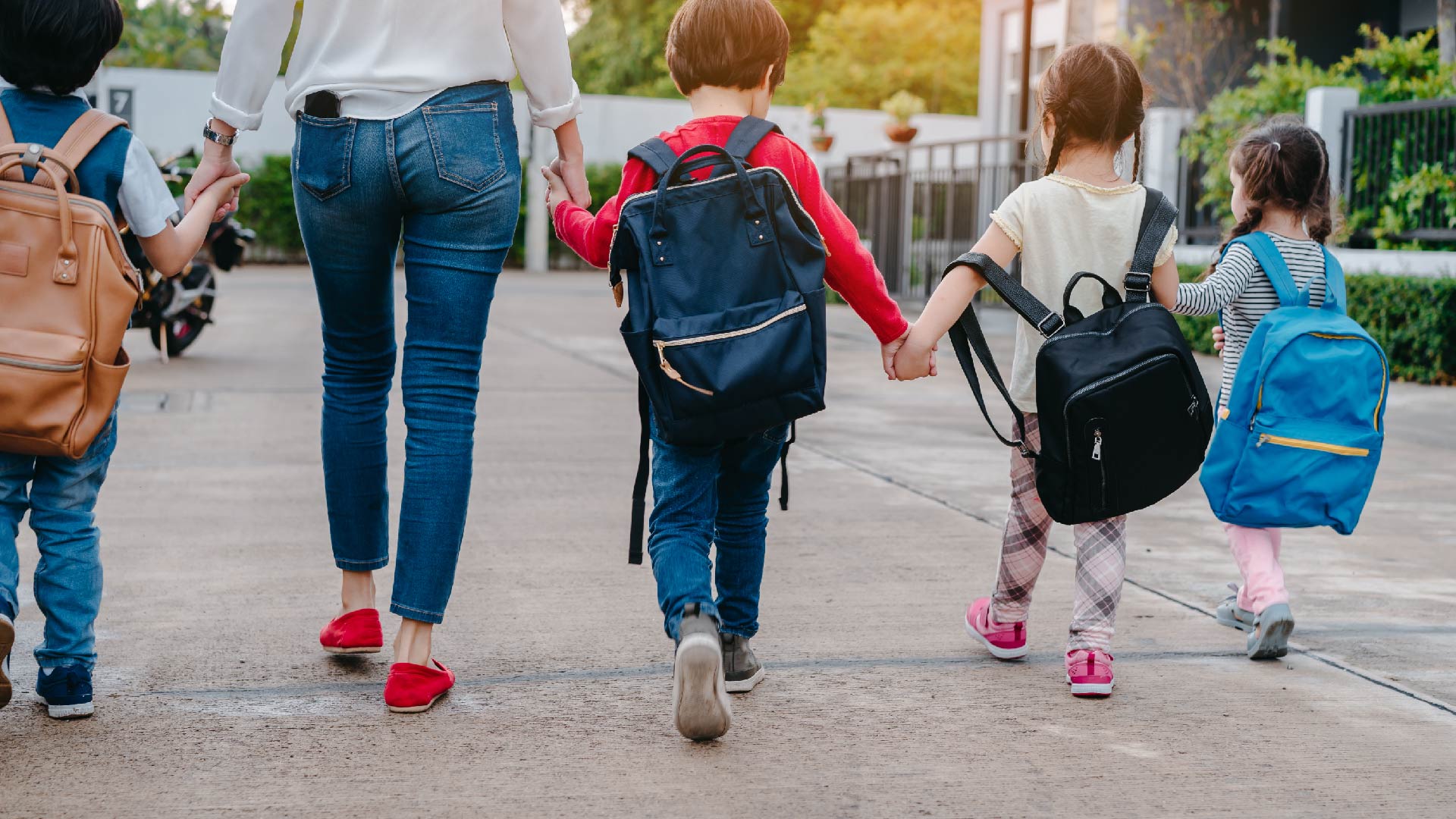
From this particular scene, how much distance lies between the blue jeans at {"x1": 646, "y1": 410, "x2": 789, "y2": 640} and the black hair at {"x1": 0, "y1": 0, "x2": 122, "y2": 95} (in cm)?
132

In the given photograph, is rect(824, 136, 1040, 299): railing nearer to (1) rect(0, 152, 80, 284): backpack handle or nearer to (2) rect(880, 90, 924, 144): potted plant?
(2) rect(880, 90, 924, 144): potted plant

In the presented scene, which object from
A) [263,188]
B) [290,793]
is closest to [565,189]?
[290,793]

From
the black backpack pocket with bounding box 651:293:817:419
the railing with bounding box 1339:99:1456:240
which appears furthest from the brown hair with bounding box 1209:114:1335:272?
the railing with bounding box 1339:99:1456:240

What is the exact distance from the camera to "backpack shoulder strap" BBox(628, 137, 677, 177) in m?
2.93

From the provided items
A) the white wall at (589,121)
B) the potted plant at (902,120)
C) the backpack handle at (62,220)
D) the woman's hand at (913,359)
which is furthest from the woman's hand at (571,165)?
the white wall at (589,121)

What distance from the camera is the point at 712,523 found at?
3088 millimetres

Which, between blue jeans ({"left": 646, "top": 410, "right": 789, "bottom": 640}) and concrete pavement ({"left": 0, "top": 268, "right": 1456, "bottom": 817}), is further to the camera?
blue jeans ({"left": 646, "top": 410, "right": 789, "bottom": 640})

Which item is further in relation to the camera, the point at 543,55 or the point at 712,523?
the point at 543,55

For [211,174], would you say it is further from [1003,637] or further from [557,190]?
[1003,637]

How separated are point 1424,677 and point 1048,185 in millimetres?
1425

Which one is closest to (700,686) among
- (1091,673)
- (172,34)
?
(1091,673)

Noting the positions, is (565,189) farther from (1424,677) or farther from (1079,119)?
(1424,677)

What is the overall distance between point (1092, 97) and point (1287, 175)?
68 cm

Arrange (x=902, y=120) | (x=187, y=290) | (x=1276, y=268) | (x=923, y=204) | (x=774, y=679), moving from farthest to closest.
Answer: (x=902, y=120)
(x=923, y=204)
(x=187, y=290)
(x=1276, y=268)
(x=774, y=679)
